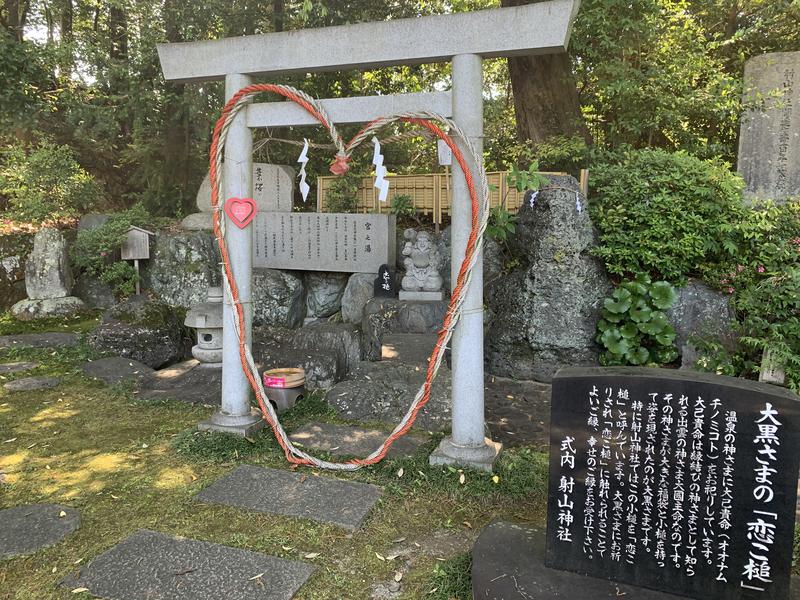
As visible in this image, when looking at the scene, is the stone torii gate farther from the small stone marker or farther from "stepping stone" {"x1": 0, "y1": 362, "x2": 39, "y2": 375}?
"stepping stone" {"x1": 0, "y1": 362, "x2": 39, "y2": 375}

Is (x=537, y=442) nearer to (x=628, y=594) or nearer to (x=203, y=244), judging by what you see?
(x=628, y=594)

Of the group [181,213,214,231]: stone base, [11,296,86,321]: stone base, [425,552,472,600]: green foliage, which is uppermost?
[181,213,214,231]: stone base

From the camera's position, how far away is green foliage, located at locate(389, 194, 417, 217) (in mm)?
9828

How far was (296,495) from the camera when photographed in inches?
150

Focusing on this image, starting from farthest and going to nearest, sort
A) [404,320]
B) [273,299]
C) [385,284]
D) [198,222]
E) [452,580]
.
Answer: [198,222] → [273,299] → [385,284] → [404,320] → [452,580]

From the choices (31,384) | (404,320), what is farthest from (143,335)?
(404,320)

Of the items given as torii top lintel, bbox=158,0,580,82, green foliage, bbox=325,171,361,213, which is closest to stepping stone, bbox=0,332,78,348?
green foliage, bbox=325,171,361,213

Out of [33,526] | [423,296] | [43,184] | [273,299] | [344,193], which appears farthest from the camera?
[43,184]

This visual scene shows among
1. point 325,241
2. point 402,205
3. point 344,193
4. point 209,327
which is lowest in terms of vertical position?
point 209,327

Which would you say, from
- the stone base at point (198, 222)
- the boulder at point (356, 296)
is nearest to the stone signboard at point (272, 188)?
the stone base at point (198, 222)

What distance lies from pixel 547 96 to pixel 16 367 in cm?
876

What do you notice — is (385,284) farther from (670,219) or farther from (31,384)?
(31,384)

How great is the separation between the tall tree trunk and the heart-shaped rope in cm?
595

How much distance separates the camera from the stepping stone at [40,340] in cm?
782
